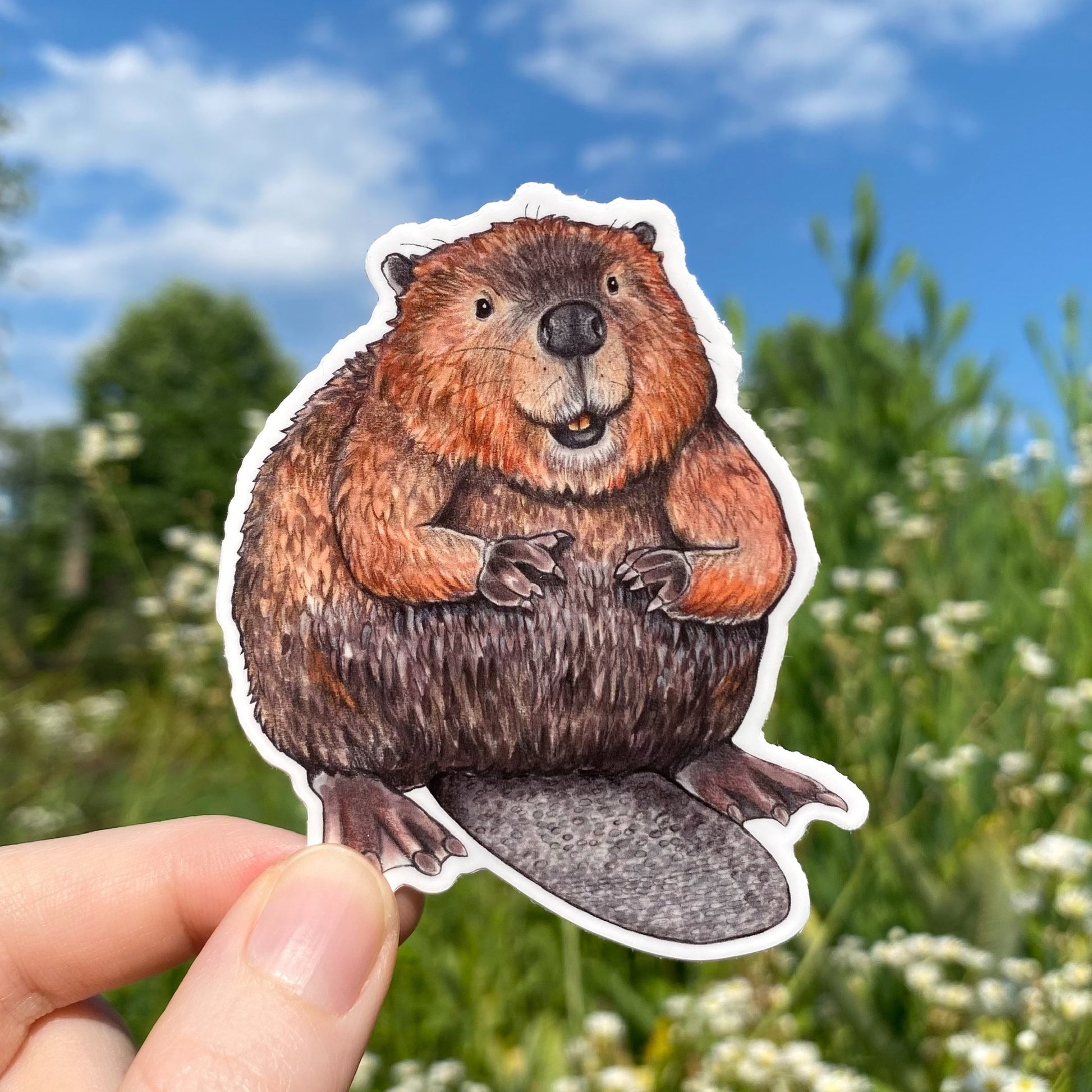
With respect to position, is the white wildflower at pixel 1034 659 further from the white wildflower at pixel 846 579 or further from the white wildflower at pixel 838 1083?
the white wildflower at pixel 838 1083

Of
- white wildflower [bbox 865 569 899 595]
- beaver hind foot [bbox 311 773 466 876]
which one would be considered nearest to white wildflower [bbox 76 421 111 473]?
beaver hind foot [bbox 311 773 466 876]

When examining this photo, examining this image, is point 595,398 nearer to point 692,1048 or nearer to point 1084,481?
point 692,1048

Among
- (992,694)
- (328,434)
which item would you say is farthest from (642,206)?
(992,694)

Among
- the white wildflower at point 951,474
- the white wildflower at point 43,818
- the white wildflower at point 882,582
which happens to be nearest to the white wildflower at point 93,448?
the white wildflower at point 43,818

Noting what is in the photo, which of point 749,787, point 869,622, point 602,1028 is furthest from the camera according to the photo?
point 869,622

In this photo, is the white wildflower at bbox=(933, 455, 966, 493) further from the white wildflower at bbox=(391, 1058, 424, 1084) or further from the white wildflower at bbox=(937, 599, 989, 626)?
the white wildflower at bbox=(391, 1058, 424, 1084)

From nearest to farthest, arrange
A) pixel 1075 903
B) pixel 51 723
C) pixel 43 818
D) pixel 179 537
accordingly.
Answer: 1. pixel 1075 903
2. pixel 179 537
3. pixel 43 818
4. pixel 51 723

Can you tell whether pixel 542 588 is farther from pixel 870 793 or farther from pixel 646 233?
pixel 870 793

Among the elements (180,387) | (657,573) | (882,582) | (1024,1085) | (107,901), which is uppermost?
(180,387)

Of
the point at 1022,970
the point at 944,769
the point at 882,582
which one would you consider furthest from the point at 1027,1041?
the point at 882,582
